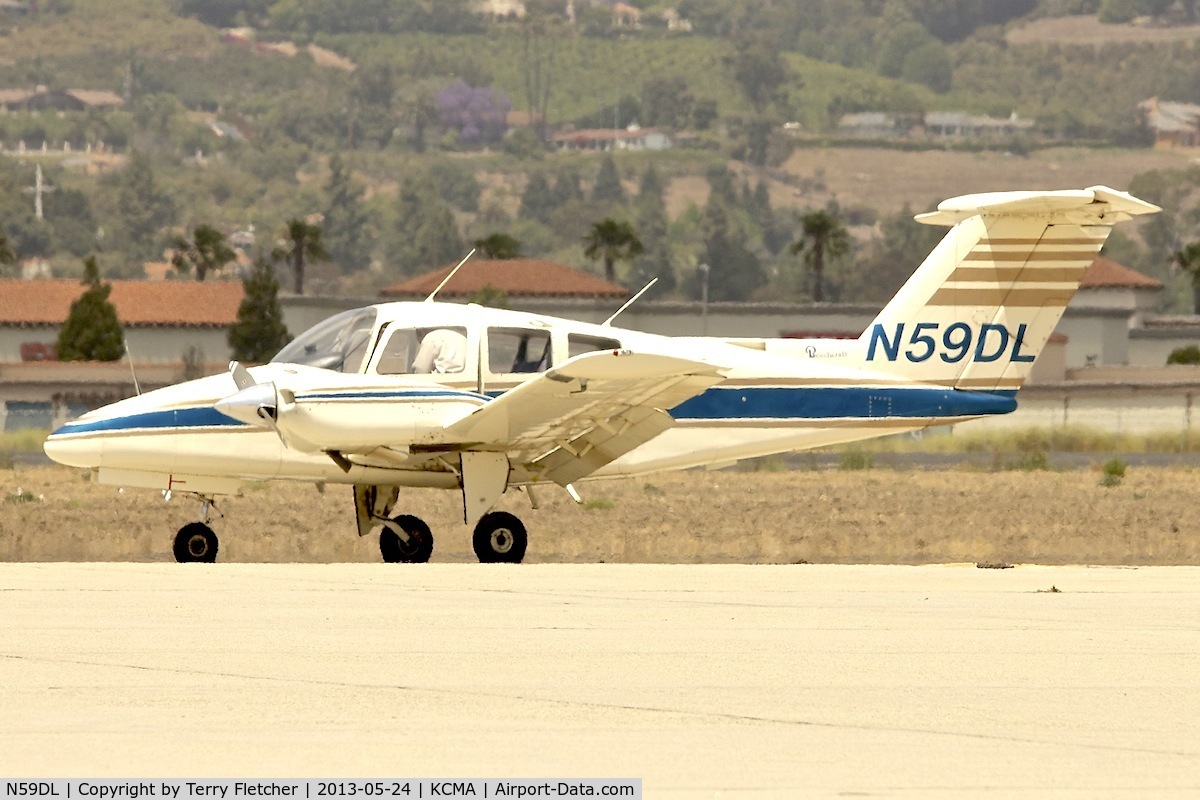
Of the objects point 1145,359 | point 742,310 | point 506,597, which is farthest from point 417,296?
point 506,597

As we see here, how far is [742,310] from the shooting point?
87312 millimetres

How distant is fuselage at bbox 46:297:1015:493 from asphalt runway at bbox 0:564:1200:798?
2.35 meters

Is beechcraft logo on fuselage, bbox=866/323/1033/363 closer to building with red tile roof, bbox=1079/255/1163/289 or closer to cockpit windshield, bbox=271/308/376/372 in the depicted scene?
cockpit windshield, bbox=271/308/376/372

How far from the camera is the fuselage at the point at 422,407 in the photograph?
693 inches

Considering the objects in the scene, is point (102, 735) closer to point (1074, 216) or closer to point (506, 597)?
point (506, 597)

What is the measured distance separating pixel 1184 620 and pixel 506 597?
445 centimetres

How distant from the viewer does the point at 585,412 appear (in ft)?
58.3

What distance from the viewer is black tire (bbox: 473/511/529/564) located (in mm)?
18016

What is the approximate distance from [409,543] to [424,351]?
1830mm

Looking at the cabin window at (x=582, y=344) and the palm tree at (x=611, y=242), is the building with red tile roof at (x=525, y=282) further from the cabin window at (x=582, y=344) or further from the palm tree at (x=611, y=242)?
the cabin window at (x=582, y=344)
